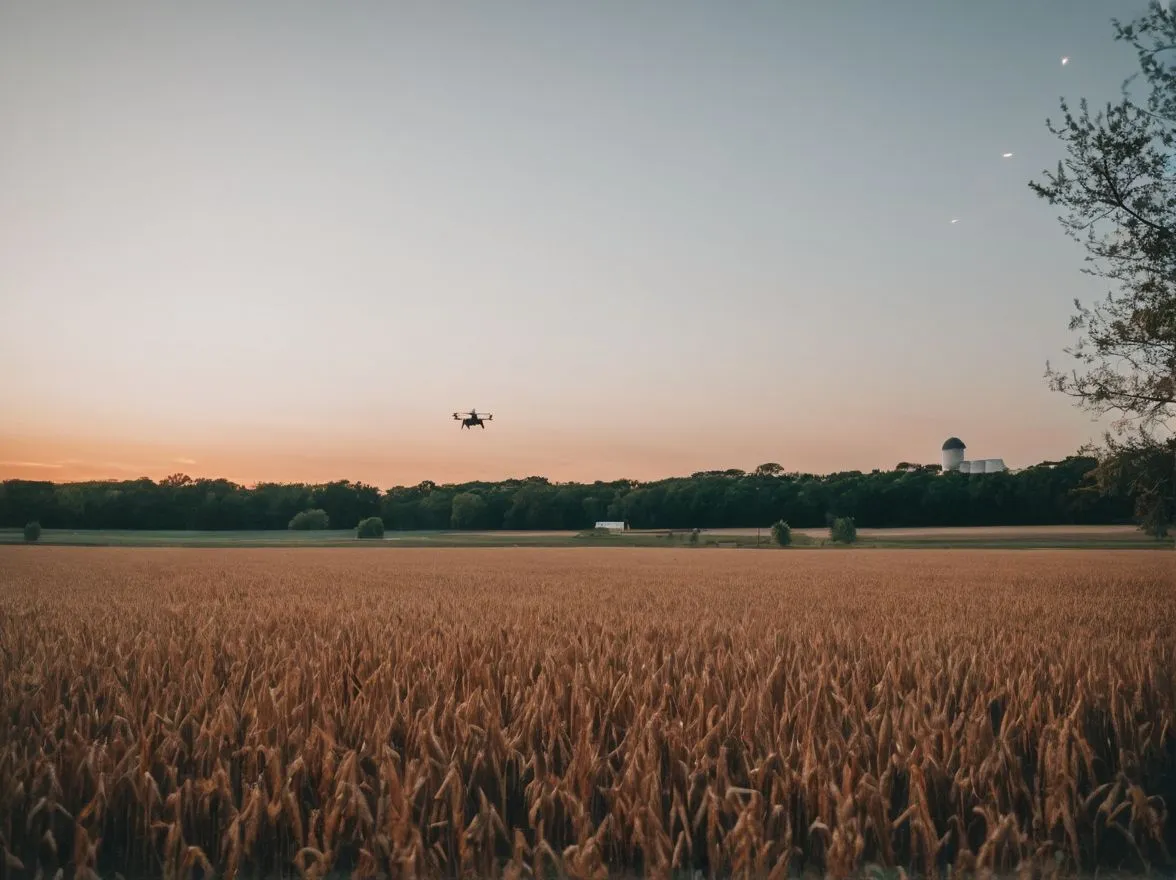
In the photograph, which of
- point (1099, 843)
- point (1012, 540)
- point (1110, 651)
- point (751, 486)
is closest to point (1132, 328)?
point (1110, 651)

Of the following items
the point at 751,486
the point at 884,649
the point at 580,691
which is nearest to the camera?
the point at 580,691

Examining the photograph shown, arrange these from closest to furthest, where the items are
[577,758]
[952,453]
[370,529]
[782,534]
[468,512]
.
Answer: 1. [577,758]
2. [782,534]
3. [370,529]
4. [468,512]
5. [952,453]

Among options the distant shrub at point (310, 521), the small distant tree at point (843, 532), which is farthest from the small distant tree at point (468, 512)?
the small distant tree at point (843, 532)

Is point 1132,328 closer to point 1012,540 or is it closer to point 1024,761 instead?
point 1024,761

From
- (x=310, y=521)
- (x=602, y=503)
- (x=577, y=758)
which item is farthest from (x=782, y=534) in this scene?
(x=577, y=758)

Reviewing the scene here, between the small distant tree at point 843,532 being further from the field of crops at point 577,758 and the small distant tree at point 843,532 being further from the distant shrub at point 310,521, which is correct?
the field of crops at point 577,758

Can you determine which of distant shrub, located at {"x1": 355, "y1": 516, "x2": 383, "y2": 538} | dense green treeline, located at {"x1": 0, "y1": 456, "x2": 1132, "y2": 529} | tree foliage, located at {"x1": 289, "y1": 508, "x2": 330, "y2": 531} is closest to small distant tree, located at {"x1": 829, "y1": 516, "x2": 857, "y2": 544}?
dense green treeline, located at {"x1": 0, "y1": 456, "x2": 1132, "y2": 529}

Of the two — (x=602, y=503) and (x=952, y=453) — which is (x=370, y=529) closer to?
(x=602, y=503)
